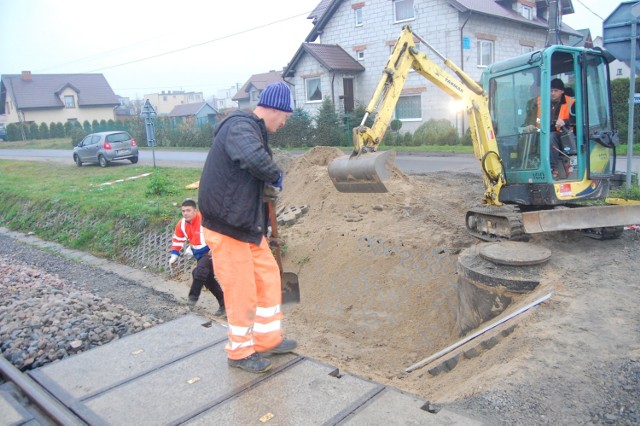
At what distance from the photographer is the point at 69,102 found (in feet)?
193

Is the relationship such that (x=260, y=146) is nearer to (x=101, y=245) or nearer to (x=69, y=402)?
(x=69, y=402)

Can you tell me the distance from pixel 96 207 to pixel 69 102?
53196 mm

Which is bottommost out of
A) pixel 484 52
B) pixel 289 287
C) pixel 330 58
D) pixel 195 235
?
pixel 289 287

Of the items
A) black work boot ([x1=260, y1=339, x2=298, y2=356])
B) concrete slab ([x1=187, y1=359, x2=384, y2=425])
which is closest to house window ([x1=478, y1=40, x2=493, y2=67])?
black work boot ([x1=260, y1=339, x2=298, y2=356])

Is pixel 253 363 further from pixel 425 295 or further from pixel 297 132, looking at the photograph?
pixel 297 132

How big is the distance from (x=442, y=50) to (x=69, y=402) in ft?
83.7

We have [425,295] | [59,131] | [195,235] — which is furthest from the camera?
[59,131]

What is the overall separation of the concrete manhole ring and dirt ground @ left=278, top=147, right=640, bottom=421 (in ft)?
0.60

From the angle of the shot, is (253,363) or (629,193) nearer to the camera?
(253,363)

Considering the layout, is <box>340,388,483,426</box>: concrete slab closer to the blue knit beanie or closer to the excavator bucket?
the blue knit beanie

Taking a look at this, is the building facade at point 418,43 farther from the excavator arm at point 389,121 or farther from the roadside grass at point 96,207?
the excavator arm at point 389,121

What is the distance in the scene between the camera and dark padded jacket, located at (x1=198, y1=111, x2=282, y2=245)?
3838 millimetres

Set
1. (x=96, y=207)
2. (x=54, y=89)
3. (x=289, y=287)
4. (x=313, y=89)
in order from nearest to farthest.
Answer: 1. (x=289, y=287)
2. (x=96, y=207)
3. (x=313, y=89)
4. (x=54, y=89)

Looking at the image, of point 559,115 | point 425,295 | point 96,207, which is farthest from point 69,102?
point 559,115
